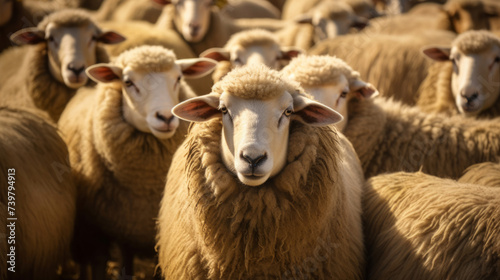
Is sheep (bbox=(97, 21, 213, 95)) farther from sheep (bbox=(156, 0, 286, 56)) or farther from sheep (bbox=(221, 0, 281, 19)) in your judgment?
sheep (bbox=(221, 0, 281, 19))

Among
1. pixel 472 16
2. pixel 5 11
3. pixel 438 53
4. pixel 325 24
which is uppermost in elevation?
pixel 472 16

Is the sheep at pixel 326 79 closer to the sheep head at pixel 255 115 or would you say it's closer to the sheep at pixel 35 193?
the sheep head at pixel 255 115

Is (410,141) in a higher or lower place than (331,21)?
lower

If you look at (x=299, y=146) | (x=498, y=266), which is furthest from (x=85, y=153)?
(x=498, y=266)

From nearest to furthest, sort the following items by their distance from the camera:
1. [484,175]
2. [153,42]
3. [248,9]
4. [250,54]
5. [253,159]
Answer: [253,159]
[484,175]
[250,54]
[153,42]
[248,9]

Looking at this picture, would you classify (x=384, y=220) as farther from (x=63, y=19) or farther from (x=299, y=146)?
(x=63, y=19)

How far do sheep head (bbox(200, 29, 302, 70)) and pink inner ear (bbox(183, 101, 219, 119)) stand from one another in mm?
2312

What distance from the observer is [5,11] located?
6617 millimetres

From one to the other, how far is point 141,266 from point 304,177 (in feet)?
8.84

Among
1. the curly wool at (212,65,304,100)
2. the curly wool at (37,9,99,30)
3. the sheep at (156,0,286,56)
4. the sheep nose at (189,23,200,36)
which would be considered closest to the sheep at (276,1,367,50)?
the sheep at (156,0,286,56)

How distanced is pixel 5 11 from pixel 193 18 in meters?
2.25

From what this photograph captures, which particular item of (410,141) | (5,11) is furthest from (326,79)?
(5,11)

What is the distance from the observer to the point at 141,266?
493 cm

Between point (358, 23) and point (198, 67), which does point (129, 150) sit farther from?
point (358, 23)
